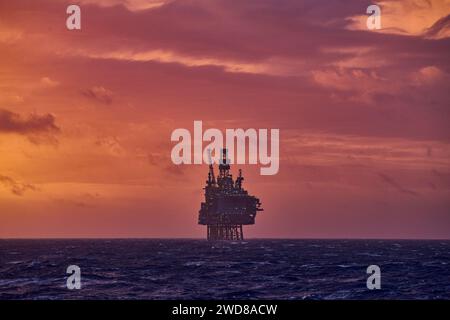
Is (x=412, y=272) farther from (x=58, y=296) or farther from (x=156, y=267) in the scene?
(x=58, y=296)

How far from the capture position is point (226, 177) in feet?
609

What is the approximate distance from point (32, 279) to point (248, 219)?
136342 mm
